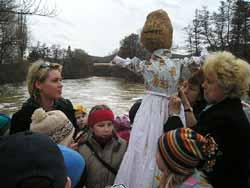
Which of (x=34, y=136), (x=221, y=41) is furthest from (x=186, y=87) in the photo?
(x=221, y=41)

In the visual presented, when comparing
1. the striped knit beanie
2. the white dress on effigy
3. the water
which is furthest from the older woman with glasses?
the water

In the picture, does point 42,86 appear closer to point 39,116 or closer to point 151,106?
point 39,116

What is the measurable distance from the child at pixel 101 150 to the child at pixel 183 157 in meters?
0.88

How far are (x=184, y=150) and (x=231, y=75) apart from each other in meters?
0.64

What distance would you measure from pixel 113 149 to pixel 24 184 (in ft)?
5.96

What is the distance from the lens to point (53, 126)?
8.00ft

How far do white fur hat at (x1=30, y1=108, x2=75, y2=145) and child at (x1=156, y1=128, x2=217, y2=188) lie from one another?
2.57 ft

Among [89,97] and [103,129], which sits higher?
[103,129]

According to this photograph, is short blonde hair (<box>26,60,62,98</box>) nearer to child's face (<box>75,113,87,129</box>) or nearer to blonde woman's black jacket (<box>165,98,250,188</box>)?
child's face (<box>75,113,87,129</box>)

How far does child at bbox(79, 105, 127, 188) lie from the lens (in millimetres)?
2820

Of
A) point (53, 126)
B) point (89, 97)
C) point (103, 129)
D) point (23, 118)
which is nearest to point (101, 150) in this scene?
point (103, 129)

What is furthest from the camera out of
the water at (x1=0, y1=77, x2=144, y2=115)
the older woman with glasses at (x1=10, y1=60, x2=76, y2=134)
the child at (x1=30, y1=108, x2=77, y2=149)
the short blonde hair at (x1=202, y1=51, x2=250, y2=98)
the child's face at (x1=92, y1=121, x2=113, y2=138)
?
the water at (x1=0, y1=77, x2=144, y2=115)

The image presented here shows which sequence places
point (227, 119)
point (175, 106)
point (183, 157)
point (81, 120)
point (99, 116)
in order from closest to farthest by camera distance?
point (183, 157) → point (227, 119) → point (175, 106) → point (99, 116) → point (81, 120)

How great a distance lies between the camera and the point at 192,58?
2.89m
